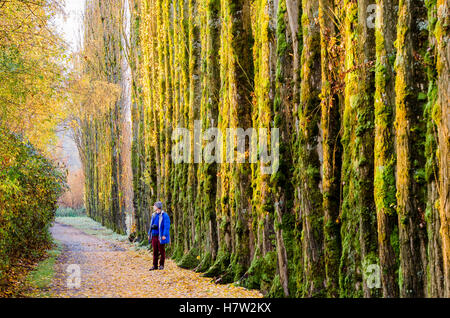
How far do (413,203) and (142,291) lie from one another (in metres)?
6.60

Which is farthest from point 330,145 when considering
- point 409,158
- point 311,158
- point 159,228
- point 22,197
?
point 22,197

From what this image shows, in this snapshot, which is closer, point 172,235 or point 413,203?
point 413,203

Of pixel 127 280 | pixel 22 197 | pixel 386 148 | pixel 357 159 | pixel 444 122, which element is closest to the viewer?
pixel 444 122

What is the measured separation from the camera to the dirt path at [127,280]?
33.1 ft

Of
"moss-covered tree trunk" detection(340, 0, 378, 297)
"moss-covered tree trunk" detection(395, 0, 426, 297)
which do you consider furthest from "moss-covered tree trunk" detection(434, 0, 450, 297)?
"moss-covered tree trunk" detection(340, 0, 378, 297)

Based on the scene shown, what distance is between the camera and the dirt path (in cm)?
1008

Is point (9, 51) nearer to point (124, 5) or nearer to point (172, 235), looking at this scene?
point (172, 235)

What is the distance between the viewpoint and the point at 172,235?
1764 cm

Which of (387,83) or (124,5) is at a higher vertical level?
(124,5)

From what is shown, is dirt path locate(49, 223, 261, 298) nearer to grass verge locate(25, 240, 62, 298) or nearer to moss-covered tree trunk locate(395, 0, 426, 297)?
grass verge locate(25, 240, 62, 298)

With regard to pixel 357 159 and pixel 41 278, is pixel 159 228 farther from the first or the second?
pixel 357 159

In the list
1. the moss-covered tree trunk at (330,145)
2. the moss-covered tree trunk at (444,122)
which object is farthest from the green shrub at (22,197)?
the moss-covered tree trunk at (444,122)

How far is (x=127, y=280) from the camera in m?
12.3

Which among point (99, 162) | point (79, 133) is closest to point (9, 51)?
point (99, 162)
